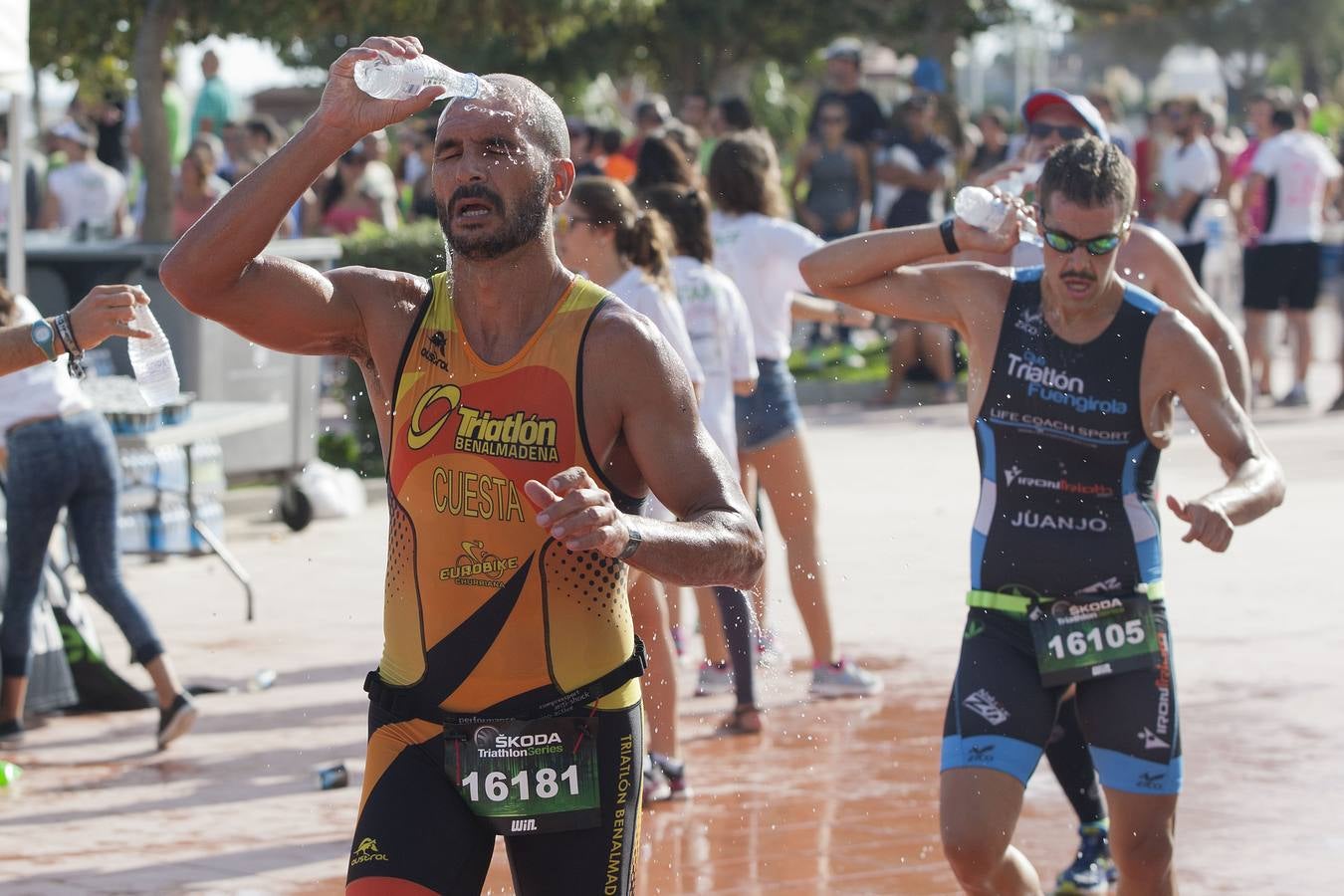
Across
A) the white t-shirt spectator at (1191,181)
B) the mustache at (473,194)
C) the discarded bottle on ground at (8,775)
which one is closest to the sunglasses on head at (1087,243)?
the mustache at (473,194)

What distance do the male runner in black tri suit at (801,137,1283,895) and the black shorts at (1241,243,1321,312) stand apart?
12.0 metres

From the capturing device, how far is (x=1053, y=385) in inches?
189

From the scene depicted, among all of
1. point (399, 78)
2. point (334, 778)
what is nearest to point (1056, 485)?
point (399, 78)

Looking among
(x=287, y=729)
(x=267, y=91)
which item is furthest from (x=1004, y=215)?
(x=267, y=91)

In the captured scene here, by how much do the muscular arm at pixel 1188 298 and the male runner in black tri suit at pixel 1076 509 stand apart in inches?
18.6

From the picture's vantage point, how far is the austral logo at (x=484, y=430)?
11.5 ft

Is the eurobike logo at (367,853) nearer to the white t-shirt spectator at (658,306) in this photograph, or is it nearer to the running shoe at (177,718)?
the white t-shirt spectator at (658,306)

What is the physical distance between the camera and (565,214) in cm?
706

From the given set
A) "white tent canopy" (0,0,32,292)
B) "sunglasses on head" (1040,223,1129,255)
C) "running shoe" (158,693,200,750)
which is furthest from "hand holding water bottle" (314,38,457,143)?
"white tent canopy" (0,0,32,292)

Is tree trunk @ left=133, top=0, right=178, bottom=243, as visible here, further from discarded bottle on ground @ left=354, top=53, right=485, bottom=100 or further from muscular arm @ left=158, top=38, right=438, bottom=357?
discarded bottle on ground @ left=354, top=53, right=485, bottom=100

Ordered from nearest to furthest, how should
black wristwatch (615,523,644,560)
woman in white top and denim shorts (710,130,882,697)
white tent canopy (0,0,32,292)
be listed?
black wristwatch (615,523,644,560) → woman in white top and denim shorts (710,130,882,697) → white tent canopy (0,0,32,292)

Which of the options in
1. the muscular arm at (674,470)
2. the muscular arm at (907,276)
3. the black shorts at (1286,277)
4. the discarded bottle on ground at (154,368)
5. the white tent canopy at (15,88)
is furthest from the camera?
the black shorts at (1286,277)

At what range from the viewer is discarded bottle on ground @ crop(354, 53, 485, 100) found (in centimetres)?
352

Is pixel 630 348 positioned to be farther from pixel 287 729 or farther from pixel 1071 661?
pixel 287 729
